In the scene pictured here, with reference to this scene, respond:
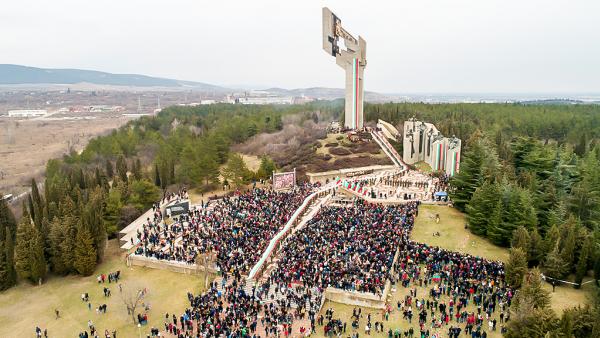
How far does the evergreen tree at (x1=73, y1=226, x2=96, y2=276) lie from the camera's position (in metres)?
30.8

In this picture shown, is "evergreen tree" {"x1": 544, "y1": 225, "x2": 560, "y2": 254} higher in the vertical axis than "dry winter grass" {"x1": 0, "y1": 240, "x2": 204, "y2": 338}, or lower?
higher

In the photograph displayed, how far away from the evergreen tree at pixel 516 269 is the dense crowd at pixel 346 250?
6.80m

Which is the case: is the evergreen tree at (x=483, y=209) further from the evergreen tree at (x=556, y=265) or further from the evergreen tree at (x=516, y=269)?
the evergreen tree at (x=516, y=269)

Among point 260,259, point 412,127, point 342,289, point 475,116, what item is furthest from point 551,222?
point 475,116

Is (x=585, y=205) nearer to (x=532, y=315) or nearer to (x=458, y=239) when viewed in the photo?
(x=458, y=239)

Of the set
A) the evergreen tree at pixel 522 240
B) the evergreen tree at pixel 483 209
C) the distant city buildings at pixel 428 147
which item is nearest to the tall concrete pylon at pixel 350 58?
the distant city buildings at pixel 428 147

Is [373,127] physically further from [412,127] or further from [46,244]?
[46,244]

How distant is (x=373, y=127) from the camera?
71.8 meters

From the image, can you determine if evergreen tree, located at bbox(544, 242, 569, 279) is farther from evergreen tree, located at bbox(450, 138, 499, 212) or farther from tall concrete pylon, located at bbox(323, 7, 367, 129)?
tall concrete pylon, located at bbox(323, 7, 367, 129)

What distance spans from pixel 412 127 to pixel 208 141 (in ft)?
90.8

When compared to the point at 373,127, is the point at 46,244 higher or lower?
lower

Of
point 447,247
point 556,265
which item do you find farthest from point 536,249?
point 447,247

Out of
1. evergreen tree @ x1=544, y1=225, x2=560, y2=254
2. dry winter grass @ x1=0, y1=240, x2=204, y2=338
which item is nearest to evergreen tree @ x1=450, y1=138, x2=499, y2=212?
evergreen tree @ x1=544, y1=225, x2=560, y2=254

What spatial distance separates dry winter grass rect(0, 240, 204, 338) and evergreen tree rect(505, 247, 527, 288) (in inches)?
735
